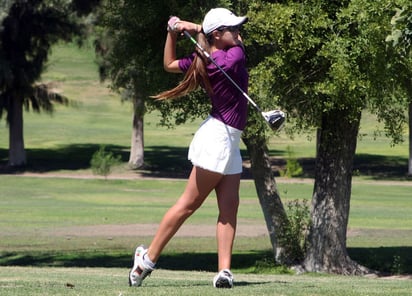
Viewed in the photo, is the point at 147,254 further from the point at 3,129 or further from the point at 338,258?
the point at 3,129

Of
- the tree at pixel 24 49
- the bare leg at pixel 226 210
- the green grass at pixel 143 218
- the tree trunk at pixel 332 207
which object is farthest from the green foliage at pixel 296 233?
the tree at pixel 24 49

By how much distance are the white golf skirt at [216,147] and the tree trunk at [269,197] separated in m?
10.6

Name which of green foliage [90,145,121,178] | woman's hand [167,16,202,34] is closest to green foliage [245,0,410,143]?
woman's hand [167,16,202,34]

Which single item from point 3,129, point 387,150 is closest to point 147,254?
point 387,150

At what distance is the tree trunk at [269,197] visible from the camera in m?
18.8

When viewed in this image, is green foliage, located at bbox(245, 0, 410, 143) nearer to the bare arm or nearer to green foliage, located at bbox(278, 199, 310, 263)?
green foliage, located at bbox(278, 199, 310, 263)

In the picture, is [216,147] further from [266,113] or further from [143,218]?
[143,218]

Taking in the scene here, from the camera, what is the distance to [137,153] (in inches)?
1893

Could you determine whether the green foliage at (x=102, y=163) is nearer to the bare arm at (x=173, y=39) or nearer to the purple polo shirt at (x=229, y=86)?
the bare arm at (x=173, y=39)

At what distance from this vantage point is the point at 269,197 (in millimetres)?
19078

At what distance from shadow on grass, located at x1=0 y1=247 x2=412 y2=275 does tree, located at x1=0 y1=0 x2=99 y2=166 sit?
23.9 meters

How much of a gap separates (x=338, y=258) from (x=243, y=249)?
3.90m

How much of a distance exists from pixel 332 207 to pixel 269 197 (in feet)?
4.85

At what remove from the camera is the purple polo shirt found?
793 centimetres
